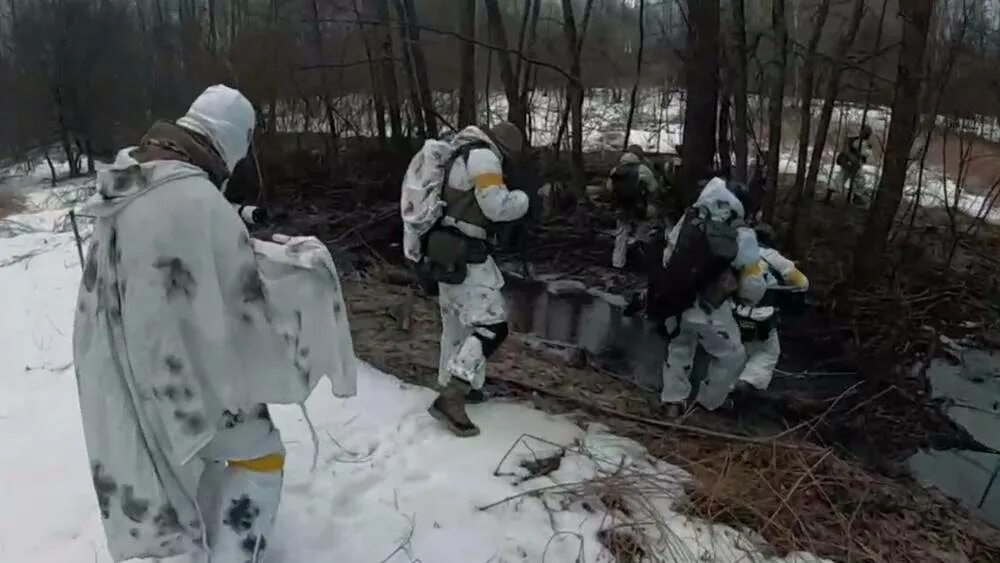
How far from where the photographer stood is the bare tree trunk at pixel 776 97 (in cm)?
917

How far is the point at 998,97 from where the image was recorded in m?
10.7

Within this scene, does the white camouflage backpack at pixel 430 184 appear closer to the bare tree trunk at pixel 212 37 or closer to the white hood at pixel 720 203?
the white hood at pixel 720 203

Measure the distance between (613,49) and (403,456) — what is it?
1575 cm

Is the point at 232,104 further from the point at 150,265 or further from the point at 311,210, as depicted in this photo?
the point at 311,210

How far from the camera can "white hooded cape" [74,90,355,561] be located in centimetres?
253

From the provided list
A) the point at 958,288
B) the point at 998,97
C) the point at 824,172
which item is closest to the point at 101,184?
the point at 958,288

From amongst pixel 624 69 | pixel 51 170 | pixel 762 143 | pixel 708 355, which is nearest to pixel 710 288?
pixel 708 355

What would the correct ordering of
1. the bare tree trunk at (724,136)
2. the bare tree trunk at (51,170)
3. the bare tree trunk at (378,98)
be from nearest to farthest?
the bare tree trunk at (724,136), the bare tree trunk at (378,98), the bare tree trunk at (51,170)

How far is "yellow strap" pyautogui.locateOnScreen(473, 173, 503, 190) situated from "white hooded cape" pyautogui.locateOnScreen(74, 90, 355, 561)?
1767 millimetres

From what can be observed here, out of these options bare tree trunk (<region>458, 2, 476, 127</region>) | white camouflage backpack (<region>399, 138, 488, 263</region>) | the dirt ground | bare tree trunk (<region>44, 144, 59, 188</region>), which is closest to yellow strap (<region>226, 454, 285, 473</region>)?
the dirt ground

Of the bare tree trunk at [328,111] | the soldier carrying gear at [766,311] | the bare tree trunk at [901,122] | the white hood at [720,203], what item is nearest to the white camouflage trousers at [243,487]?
the white hood at [720,203]

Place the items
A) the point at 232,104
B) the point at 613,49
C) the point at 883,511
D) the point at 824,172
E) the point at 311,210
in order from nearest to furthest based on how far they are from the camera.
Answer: the point at 232,104, the point at 883,511, the point at 311,210, the point at 824,172, the point at 613,49

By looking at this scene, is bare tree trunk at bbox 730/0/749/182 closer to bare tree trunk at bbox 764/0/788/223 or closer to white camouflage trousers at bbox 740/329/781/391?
bare tree trunk at bbox 764/0/788/223

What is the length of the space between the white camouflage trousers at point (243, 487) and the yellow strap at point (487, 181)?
2014 mm
